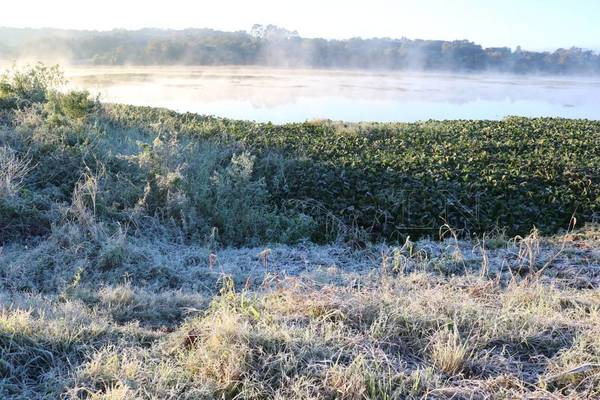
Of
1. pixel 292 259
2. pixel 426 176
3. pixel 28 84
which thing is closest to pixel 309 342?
pixel 292 259

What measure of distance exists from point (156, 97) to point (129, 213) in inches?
565

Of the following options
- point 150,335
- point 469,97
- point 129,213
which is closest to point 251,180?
point 129,213

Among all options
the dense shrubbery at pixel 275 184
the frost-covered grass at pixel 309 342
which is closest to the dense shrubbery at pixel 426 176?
the dense shrubbery at pixel 275 184

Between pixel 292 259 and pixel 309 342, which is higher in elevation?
pixel 309 342

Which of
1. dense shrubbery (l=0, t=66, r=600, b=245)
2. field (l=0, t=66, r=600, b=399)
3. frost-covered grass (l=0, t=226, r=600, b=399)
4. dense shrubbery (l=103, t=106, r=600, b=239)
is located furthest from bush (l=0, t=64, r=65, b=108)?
frost-covered grass (l=0, t=226, r=600, b=399)

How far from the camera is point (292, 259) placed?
5.01 meters

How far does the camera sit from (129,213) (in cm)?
566

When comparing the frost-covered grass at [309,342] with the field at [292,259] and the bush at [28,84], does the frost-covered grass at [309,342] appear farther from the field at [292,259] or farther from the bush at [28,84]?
the bush at [28,84]

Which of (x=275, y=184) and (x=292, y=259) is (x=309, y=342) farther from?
(x=275, y=184)

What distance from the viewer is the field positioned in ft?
8.07

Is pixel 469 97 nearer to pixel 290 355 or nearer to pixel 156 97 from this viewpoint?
pixel 156 97

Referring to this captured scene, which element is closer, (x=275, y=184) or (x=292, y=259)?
(x=292, y=259)

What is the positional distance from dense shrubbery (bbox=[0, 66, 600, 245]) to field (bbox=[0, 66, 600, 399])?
1.3 inches

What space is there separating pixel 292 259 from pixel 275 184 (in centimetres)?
234
